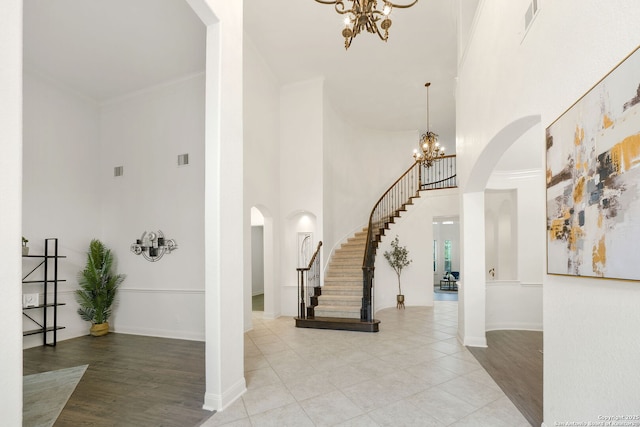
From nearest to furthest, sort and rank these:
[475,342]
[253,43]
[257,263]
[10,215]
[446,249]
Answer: [10,215] → [475,342] → [253,43] → [257,263] → [446,249]

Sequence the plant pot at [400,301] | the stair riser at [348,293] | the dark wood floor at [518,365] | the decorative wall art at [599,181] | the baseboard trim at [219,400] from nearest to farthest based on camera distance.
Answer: the decorative wall art at [599,181]
the baseboard trim at [219,400]
the dark wood floor at [518,365]
the stair riser at [348,293]
the plant pot at [400,301]

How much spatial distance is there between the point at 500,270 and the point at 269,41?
7813mm

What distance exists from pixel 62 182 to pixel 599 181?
8.12 metres

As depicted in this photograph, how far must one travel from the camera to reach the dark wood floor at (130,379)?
127 inches

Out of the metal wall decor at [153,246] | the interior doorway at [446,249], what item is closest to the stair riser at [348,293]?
the metal wall decor at [153,246]

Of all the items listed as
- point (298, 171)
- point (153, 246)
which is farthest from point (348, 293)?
point (153, 246)

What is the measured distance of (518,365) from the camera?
4.61m

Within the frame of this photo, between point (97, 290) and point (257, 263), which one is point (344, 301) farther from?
point (257, 263)

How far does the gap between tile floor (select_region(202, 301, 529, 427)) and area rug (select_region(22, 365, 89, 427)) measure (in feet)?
5.63

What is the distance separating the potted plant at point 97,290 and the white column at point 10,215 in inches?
224

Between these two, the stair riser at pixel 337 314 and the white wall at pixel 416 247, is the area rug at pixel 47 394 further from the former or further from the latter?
the white wall at pixel 416 247

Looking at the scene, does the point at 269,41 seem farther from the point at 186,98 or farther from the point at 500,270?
the point at 500,270

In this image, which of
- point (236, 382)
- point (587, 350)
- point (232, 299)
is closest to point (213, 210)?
point (232, 299)

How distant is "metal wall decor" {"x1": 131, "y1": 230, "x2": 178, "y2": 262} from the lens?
6512 mm
